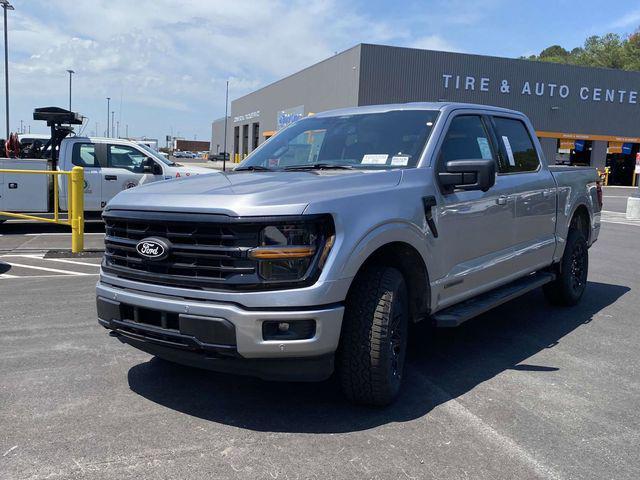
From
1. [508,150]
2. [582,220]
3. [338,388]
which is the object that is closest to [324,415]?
[338,388]

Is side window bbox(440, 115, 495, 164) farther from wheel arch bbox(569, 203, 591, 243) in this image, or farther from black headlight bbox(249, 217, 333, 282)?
wheel arch bbox(569, 203, 591, 243)

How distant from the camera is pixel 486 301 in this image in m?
4.86

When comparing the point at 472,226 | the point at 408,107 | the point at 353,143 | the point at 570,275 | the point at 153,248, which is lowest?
the point at 570,275

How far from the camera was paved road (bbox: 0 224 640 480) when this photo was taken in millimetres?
3092

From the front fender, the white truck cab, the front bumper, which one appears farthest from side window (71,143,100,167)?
the front fender

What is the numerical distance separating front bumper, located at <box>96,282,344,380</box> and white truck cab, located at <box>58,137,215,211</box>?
9.54 meters

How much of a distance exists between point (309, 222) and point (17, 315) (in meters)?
3.98

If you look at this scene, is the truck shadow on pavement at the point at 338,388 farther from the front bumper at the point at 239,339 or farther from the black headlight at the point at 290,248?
the black headlight at the point at 290,248

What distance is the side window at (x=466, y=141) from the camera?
15.1 feet

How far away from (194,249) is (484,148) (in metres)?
2.81

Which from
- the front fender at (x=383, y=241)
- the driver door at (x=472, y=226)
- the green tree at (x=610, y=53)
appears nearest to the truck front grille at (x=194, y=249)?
the front fender at (x=383, y=241)

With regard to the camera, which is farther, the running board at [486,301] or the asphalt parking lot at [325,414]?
the running board at [486,301]

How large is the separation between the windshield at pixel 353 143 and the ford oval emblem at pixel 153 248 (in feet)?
4.71

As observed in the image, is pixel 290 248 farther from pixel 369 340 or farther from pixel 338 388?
pixel 338 388
